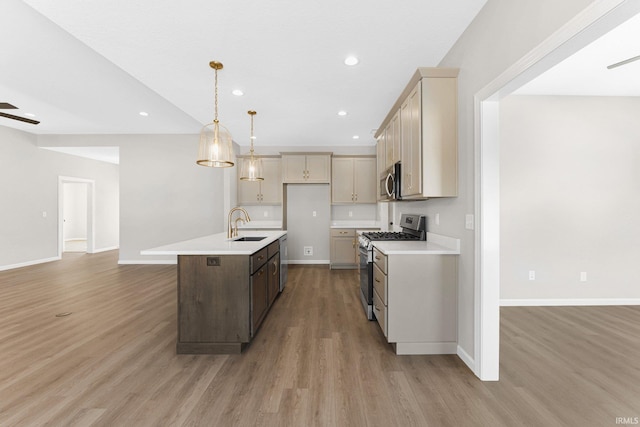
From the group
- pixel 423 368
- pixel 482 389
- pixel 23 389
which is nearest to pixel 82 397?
pixel 23 389

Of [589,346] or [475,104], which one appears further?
[589,346]

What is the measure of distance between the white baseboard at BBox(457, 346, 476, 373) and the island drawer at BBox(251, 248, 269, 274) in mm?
1932

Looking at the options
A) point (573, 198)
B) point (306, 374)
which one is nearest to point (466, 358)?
point (306, 374)

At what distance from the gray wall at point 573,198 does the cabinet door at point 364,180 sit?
2710 millimetres

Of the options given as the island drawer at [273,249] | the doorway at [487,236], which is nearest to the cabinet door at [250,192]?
the island drawer at [273,249]

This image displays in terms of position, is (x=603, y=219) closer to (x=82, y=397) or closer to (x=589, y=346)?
(x=589, y=346)

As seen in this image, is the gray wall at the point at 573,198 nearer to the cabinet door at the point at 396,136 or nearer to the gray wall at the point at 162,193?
the cabinet door at the point at 396,136

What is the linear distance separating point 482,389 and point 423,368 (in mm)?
406

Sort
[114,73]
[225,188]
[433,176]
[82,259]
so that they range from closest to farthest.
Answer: [433,176], [114,73], [225,188], [82,259]

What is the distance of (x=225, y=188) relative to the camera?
18.5 ft

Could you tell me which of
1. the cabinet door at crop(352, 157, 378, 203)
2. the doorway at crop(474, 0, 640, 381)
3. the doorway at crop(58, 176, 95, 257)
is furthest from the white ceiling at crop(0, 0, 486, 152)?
the doorway at crop(58, 176, 95, 257)

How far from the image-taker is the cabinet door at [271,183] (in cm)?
587

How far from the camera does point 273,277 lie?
3.34 meters

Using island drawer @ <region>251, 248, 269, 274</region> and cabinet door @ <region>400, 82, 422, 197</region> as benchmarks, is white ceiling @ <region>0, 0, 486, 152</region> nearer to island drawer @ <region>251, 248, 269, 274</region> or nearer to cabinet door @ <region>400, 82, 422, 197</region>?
cabinet door @ <region>400, 82, 422, 197</region>
